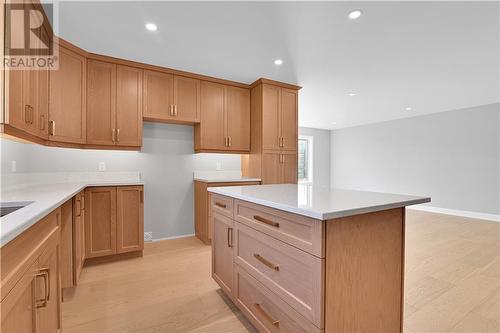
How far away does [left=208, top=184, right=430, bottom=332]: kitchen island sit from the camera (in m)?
1.04

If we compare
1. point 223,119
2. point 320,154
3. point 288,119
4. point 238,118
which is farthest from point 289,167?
point 320,154

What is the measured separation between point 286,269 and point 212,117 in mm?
2784

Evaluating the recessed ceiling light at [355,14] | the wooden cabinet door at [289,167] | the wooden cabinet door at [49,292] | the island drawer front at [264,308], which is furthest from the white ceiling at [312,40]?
the island drawer front at [264,308]

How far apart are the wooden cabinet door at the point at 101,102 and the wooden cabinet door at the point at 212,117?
3.82 ft

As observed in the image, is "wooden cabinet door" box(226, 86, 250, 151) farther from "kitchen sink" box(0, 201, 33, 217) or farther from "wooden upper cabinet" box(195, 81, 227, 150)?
"kitchen sink" box(0, 201, 33, 217)

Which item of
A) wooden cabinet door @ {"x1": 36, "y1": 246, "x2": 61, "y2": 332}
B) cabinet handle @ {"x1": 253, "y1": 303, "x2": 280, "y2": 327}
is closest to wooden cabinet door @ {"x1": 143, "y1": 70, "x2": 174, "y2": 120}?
wooden cabinet door @ {"x1": 36, "y1": 246, "x2": 61, "y2": 332}

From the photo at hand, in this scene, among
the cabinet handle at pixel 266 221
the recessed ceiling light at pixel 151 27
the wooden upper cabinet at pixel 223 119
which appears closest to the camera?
the cabinet handle at pixel 266 221

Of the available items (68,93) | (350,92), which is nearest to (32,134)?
(68,93)

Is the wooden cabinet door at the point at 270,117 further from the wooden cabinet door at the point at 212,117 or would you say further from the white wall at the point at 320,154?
the white wall at the point at 320,154

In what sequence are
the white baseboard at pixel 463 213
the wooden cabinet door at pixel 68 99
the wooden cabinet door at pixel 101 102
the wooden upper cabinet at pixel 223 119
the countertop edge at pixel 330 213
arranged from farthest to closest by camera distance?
the white baseboard at pixel 463 213 < the wooden upper cabinet at pixel 223 119 < the wooden cabinet door at pixel 101 102 < the wooden cabinet door at pixel 68 99 < the countertop edge at pixel 330 213

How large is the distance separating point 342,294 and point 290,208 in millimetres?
465

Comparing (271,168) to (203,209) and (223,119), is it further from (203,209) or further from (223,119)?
(203,209)

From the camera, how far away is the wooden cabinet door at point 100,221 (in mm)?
2549
